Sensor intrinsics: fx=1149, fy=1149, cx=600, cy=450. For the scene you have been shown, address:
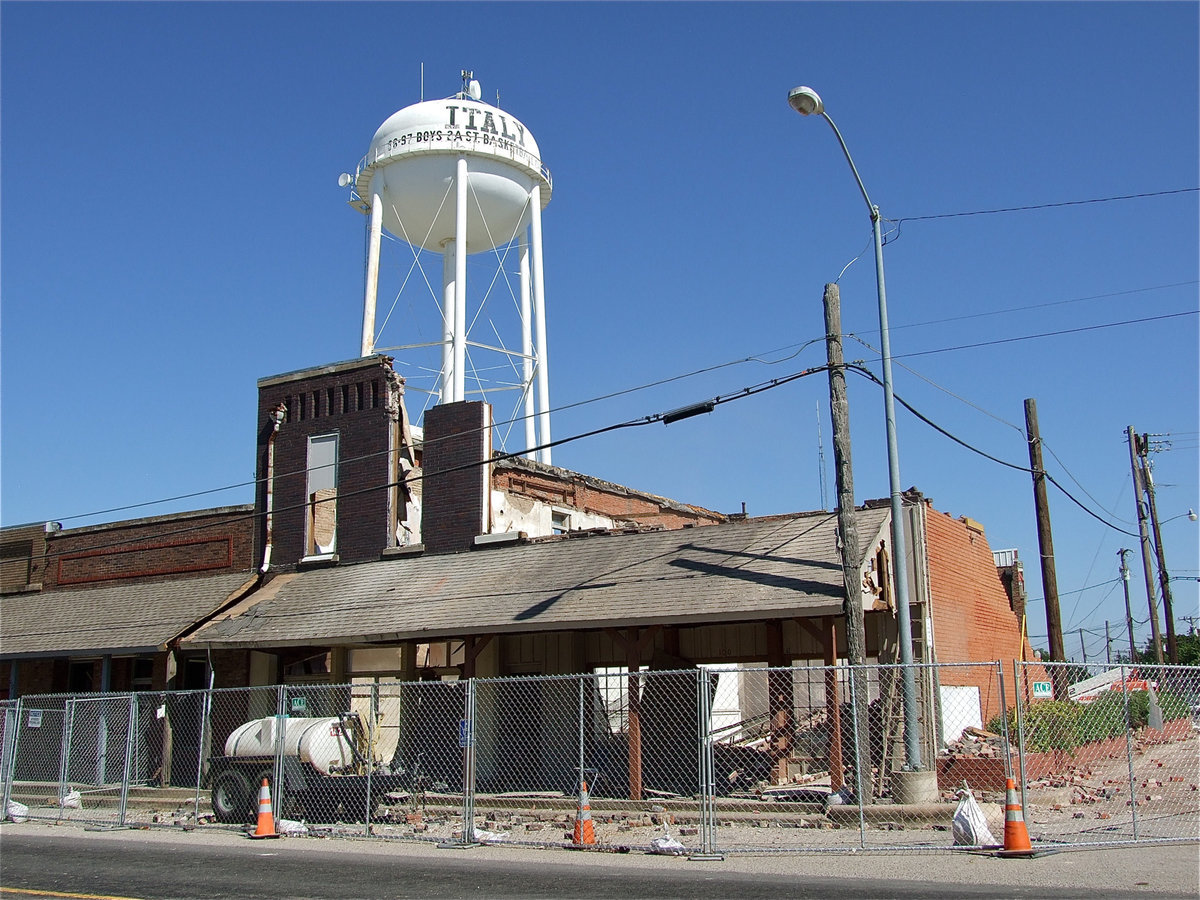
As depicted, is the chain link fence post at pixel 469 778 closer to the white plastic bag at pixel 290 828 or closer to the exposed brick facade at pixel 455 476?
the white plastic bag at pixel 290 828

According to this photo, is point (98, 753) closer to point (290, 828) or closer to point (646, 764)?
point (290, 828)

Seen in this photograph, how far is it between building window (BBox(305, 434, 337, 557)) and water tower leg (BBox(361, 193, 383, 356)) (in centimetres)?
476

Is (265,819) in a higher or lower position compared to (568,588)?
lower

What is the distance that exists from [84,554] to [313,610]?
9336mm

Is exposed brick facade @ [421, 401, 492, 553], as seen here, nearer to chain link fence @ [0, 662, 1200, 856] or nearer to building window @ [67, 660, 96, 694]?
chain link fence @ [0, 662, 1200, 856]

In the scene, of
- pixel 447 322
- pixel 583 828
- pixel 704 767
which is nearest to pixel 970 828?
pixel 704 767

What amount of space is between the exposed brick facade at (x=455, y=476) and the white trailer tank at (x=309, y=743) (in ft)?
22.5

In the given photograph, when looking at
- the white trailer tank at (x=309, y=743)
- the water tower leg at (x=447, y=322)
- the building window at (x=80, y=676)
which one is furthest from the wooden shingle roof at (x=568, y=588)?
the water tower leg at (x=447, y=322)

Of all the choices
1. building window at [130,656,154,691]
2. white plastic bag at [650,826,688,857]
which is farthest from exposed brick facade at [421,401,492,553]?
white plastic bag at [650,826,688,857]

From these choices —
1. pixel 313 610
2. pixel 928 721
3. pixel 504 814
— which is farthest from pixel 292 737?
pixel 928 721

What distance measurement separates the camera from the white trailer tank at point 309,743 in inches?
649

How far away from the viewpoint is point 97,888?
10312 millimetres

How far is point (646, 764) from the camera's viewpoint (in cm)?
2041

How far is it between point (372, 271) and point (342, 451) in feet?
25.8
